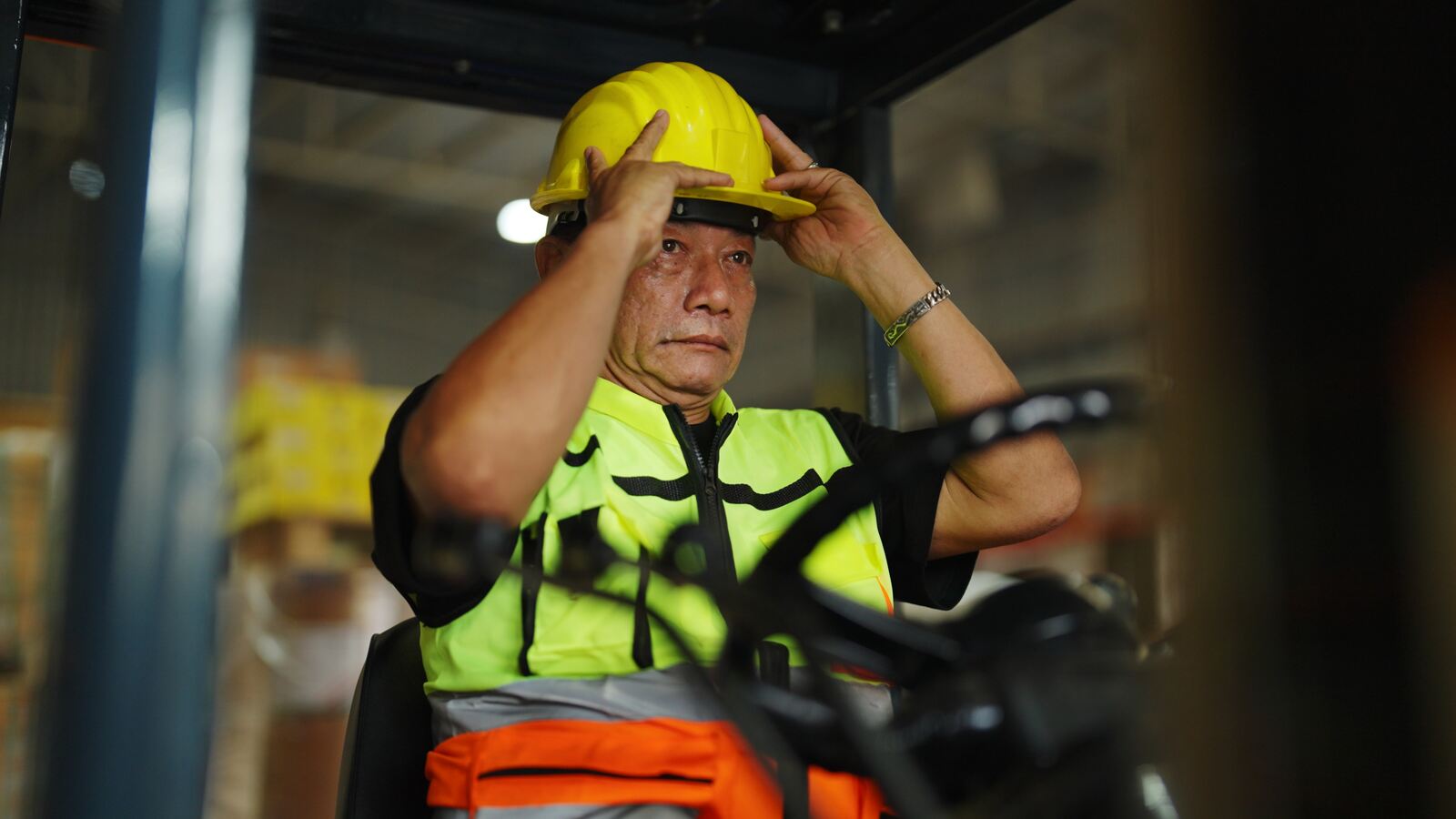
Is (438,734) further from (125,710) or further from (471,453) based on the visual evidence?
(125,710)

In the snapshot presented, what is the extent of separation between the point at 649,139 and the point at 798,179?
373 millimetres

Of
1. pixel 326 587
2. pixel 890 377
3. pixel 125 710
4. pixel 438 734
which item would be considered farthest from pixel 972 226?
pixel 125 710

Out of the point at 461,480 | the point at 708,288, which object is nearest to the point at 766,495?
the point at 708,288

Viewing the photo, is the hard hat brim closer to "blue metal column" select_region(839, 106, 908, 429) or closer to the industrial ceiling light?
"blue metal column" select_region(839, 106, 908, 429)

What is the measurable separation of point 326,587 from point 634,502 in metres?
4.63

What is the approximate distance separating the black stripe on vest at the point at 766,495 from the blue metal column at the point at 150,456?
3.61ft

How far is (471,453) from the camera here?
54.8 inches

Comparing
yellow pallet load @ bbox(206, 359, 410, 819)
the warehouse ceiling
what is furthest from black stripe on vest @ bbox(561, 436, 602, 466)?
the warehouse ceiling

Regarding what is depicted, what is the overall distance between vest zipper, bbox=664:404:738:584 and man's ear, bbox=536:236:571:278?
0.31 meters

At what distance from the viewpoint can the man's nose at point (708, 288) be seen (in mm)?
1916

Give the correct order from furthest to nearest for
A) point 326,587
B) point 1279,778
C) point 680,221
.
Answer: point 326,587 < point 680,221 < point 1279,778

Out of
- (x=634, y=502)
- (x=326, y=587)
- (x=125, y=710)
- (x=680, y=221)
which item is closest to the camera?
(x=125, y=710)

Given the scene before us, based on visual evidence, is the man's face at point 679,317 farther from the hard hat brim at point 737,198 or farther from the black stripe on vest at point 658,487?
the black stripe on vest at point 658,487

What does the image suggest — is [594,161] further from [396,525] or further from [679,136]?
[396,525]
